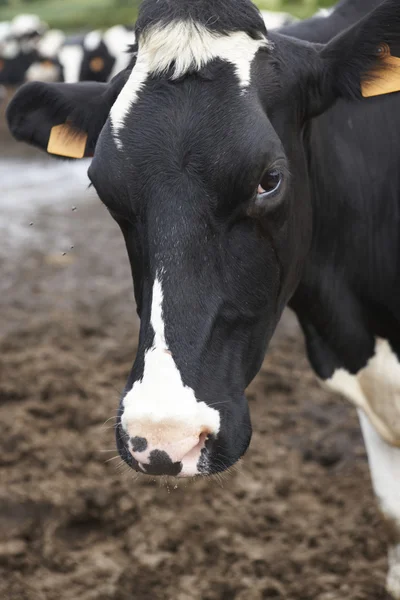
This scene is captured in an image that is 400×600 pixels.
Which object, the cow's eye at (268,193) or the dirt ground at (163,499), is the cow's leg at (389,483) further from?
the cow's eye at (268,193)

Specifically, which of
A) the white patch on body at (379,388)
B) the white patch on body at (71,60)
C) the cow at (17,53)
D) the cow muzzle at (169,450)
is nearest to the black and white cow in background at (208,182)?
the cow muzzle at (169,450)

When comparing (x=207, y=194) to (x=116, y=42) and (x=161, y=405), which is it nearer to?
(x=161, y=405)

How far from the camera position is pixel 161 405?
2027mm

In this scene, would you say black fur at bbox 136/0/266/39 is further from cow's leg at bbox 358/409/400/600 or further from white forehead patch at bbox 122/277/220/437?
cow's leg at bbox 358/409/400/600

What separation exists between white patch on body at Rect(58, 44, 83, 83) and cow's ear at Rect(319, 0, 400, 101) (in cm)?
1292

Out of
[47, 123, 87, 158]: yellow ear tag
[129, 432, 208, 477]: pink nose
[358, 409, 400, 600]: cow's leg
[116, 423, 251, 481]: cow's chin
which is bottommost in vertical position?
[358, 409, 400, 600]: cow's leg

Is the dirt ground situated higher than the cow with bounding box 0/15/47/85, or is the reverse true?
the dirt ground

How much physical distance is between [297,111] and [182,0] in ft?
1.56

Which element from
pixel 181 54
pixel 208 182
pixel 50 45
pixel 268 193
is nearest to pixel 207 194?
pixel 208 182

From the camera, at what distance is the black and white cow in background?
212cm

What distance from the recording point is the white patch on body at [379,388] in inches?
122

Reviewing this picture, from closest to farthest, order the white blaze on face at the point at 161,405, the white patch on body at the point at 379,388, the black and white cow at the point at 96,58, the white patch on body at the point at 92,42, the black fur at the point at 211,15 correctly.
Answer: the white blaze on face at the point at 161,405 → the black fur at the point at 211,15 → the white patch on body at the point at 379,388 → the black and white cow at the point at 96,58 → the white patch on body at the point at 92,42

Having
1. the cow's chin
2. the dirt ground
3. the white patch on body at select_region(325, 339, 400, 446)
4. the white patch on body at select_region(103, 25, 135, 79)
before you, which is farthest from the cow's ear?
the white patch on body at select_region(103, 25, 135, 79)

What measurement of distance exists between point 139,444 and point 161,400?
0.41 feet
